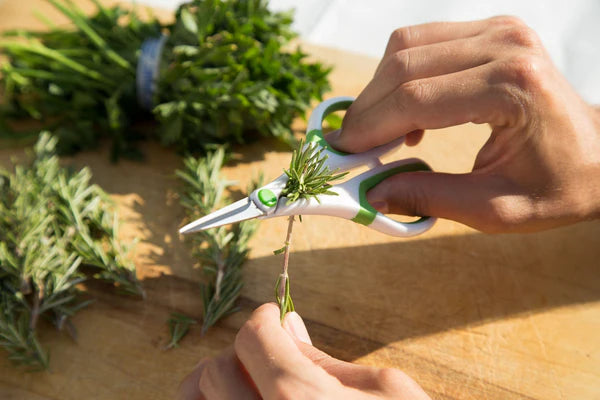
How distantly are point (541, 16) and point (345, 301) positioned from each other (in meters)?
2.02

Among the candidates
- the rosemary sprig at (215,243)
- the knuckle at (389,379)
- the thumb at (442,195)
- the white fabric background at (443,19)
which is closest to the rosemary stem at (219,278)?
the rosemary sprig at (215,243)

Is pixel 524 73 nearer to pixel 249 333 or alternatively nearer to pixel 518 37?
pixel 518 37

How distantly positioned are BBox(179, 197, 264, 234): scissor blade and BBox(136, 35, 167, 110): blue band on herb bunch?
2.90 ft

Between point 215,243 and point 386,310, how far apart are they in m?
0.53

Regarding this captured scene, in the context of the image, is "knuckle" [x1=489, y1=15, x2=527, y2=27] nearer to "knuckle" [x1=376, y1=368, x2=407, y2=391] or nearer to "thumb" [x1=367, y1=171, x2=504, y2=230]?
"thumb" [x1=367, y1=171, x2=504, y2=230]

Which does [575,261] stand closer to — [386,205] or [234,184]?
[386,205]

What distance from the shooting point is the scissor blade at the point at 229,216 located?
111 cm

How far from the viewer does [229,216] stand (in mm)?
1125

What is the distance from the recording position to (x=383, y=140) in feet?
4.49

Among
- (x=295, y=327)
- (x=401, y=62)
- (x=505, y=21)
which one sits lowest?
(x=295, y=327)

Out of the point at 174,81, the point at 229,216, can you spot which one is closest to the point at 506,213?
the point at 229,216

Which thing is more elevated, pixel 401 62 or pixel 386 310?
pixel 401 62

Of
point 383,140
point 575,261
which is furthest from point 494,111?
point 575,261

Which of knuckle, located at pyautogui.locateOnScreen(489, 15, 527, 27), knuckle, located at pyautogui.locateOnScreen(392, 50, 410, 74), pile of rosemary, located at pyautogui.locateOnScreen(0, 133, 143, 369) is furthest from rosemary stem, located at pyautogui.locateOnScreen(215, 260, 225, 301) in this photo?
knuckle, located at pyautogui.locateOnScreen(489, 15, 527, 27)
